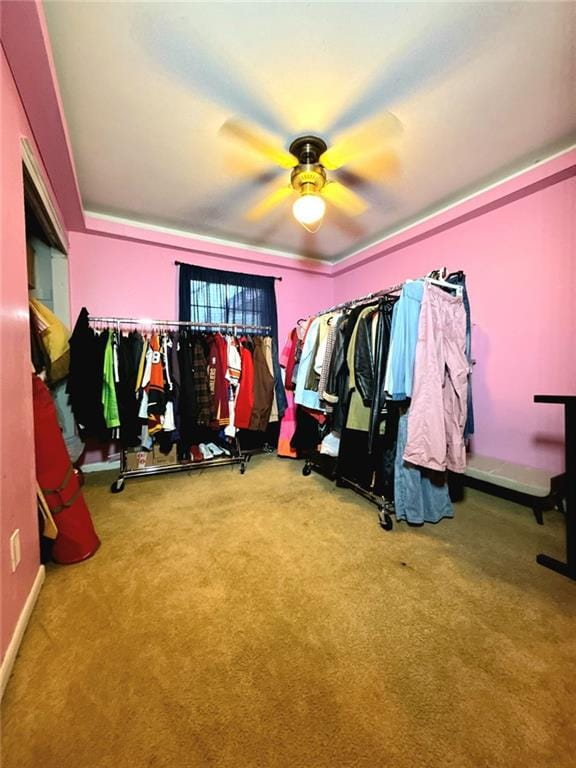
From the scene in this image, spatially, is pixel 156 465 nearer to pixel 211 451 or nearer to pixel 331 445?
pixel 211 451

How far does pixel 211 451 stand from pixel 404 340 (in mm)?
2222

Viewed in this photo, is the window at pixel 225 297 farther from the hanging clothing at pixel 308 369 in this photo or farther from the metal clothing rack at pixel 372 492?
the metal clothing rack at pixel 372 492

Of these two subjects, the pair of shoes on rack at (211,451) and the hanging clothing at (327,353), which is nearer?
the hanging clothing at (327,353)

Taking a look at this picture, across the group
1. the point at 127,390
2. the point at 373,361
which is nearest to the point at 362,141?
the point at 373,361

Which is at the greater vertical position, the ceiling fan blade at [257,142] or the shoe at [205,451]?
the ceiling fan blade at [257,142]

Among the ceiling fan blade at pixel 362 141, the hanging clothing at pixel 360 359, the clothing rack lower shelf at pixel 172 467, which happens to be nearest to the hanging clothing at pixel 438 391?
the hanging clothing at pixel 360 359

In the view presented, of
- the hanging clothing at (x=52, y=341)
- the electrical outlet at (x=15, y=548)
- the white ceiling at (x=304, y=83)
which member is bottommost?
the electrical outlet at (x=15, y=548)

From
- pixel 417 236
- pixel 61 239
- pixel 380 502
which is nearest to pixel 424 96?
pixel 417 236

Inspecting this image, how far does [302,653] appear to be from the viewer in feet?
3.47

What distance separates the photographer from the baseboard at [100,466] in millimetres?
2846

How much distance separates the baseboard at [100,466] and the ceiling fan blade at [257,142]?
291cm

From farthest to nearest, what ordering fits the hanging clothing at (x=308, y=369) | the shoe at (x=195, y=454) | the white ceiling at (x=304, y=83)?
the shoe at (x=195, y=454) → the hanging clothing at (x=308, y=369) → the white ceiling at (x=304, y=83)

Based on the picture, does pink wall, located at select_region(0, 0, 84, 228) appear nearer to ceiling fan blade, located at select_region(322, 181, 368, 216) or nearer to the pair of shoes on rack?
ceiling fan blade, located at select_region(322, 181, 368, 216)

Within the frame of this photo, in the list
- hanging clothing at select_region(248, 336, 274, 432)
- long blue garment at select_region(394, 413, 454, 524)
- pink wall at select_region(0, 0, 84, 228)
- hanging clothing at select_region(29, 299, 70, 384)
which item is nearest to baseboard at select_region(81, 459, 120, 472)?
hanging clothing at select_region(29, 299, 70, 384)
